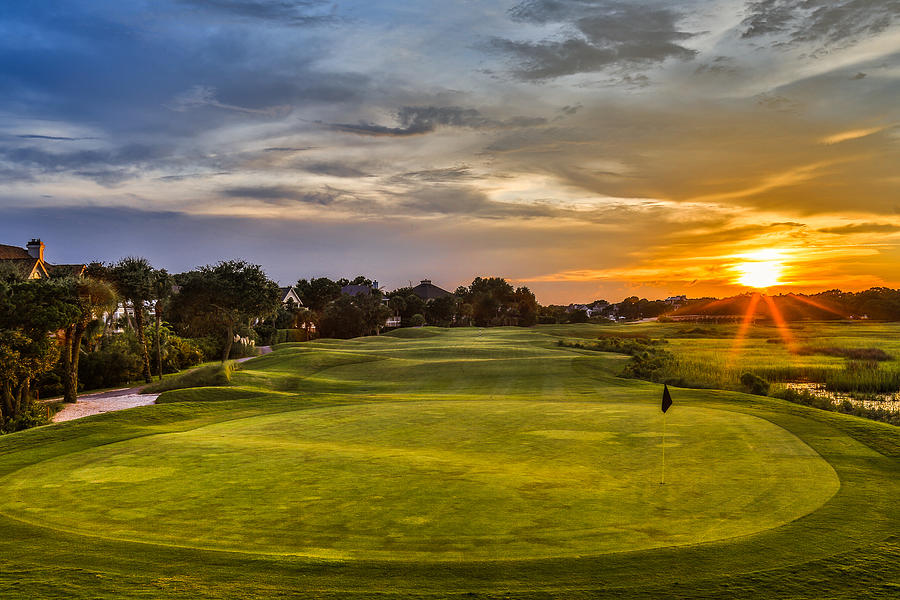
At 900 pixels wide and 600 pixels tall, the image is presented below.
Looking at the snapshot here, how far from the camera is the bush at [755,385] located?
2412 cm

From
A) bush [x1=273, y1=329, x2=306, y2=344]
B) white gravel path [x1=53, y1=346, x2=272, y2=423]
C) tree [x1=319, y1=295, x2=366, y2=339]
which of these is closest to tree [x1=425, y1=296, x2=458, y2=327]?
tree [x1=319, y1=295, x2=366, y2=339]

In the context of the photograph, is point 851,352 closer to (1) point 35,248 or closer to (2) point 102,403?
(2) point 102,403

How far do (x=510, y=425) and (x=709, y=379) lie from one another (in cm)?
1759

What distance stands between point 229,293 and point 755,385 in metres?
40.8

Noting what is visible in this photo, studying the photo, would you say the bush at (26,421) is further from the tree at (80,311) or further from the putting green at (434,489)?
the putting green at (434,489)

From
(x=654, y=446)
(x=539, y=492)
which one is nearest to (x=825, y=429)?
(x=654, y=446)

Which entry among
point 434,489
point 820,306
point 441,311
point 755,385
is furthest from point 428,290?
point 434,489

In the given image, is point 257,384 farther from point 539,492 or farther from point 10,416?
point 539,492

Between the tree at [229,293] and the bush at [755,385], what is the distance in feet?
128

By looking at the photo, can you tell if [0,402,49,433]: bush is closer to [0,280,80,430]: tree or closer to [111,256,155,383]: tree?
[0,280,80,430]: tree

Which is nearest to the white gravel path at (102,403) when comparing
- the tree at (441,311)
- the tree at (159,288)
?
the tree at (159,288)

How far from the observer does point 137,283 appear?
39312 mm

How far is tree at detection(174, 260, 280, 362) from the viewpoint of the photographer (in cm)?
5031

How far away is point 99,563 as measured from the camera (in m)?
6.15
